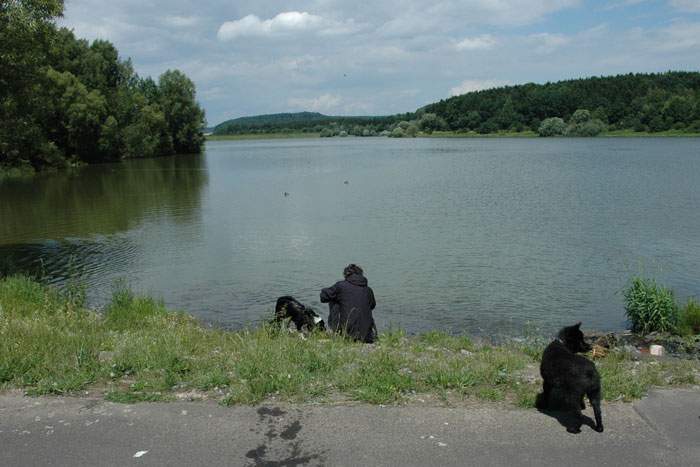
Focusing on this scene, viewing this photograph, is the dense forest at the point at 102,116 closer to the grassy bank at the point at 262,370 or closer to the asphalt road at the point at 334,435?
the grassy bank at the point at 262,370

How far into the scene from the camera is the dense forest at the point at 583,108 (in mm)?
134750

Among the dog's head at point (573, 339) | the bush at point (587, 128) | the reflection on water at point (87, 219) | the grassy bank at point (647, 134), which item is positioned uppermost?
the bush at point (587, 128)

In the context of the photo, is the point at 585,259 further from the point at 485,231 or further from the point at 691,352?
the point at 691,352

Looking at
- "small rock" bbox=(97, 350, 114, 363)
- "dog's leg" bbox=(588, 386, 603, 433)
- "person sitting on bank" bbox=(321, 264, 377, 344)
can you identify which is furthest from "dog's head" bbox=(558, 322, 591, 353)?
"small rock" bbox=(97, 350, 114, 363)

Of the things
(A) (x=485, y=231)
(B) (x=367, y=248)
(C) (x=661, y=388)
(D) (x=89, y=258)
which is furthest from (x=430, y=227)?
(C) (x=661, y=388)

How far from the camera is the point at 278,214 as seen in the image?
1346 inches

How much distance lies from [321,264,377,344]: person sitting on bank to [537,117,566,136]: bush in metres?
143

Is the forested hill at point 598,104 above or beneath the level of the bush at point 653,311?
above

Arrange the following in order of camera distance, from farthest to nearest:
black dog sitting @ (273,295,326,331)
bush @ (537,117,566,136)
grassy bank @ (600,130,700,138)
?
bush @ (537,117,566,136) < grassy bank @ (600,130,700,138) < black dog sitting @ (273,295,326,331)

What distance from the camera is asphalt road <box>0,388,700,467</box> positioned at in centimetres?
491

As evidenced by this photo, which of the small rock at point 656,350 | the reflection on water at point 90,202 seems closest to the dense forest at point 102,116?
the reflection on water at point 90,202

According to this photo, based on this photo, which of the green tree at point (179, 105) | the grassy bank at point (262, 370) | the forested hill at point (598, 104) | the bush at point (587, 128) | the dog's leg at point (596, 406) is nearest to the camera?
the dog's leg at point (596, 406)

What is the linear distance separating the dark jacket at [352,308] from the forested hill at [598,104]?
139m

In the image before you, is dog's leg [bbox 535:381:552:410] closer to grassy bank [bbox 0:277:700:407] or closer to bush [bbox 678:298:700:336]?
grassy bank [bbox 0:277:700:407]
